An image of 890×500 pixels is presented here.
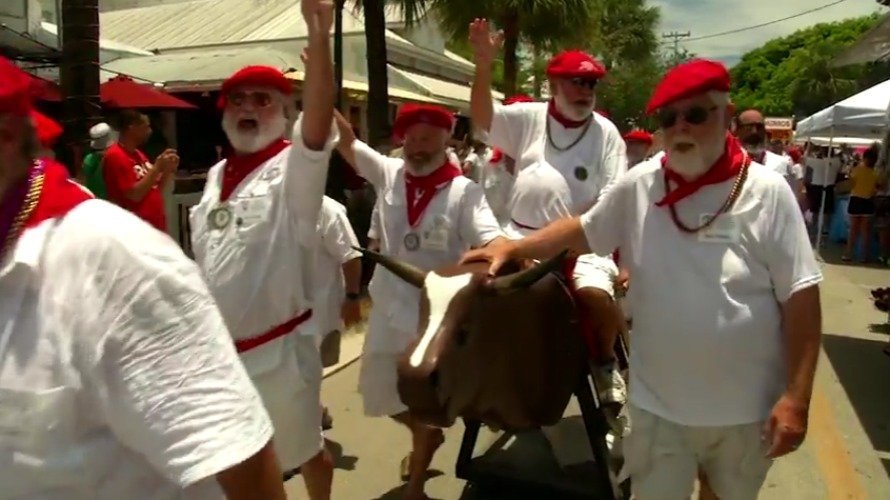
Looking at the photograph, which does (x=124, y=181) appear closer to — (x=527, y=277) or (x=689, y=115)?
(x=527, y=277)

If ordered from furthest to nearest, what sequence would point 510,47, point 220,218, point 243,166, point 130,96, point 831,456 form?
point 510,47 → point 130,96 → point 831,456 → point 243,166 → point 220,218

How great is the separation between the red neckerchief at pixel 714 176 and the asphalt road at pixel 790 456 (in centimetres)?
201

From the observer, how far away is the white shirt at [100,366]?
5.09 ft

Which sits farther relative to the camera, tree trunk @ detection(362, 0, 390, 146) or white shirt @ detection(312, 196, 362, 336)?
tree trunk @ detection(362, 0, 390, 146)

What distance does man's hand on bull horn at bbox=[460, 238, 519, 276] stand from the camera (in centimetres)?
345

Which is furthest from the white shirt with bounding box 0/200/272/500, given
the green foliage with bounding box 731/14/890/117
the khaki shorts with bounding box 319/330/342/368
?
the green foliage with bounding box 731/14/890/117

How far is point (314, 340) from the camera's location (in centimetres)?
386

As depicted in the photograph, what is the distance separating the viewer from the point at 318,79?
3270 millimetres

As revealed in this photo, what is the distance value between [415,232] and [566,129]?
1.01 meters

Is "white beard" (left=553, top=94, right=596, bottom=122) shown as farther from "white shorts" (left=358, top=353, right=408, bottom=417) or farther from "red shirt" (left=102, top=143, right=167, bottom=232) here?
"red shirt" (left=102, top=143, right=167, bottom=232)

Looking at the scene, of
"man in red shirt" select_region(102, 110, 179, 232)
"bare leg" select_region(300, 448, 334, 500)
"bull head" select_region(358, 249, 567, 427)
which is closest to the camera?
"bull head" select_region(358, 249, 567, 427)

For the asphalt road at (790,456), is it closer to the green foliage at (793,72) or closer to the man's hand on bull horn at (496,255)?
the man's hand on bull horn at (496,255)

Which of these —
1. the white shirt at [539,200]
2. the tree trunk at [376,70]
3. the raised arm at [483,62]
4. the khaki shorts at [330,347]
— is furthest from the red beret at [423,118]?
the tree trunk at [376,70]

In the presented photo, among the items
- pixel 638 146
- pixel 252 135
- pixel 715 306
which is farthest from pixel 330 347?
pixel 638 146
